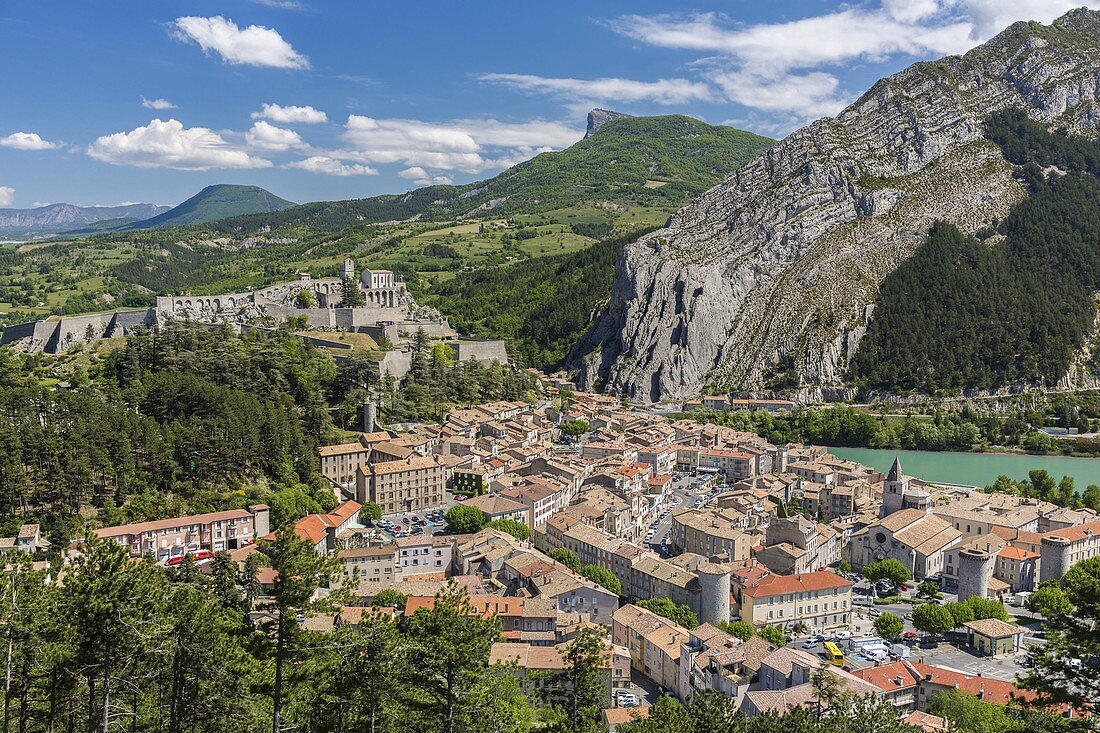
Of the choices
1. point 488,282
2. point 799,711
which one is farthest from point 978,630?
point 488,282

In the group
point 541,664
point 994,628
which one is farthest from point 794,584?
point 541,664

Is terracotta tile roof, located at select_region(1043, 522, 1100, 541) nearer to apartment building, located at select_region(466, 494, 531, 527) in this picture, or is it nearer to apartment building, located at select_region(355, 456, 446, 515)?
apartment building, located at select_region(466, 494, 531, 527)

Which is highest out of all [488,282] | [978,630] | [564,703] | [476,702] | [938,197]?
[938,197]

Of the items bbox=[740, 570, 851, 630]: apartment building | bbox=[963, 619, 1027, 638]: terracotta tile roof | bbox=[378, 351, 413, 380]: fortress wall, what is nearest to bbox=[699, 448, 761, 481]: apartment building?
bbox=[740, 570, 851, 630]: apartment building

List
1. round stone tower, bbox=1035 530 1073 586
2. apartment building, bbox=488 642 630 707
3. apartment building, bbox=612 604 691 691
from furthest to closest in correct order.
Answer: round stone tower, bbox=1035 530 1073 586 < apartment building, bbox=612 604 691 691 < apartment building, bbox=488 642 630 707

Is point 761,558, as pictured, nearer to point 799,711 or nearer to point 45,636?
point 799,711

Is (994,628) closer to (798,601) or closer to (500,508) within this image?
(798,601)
